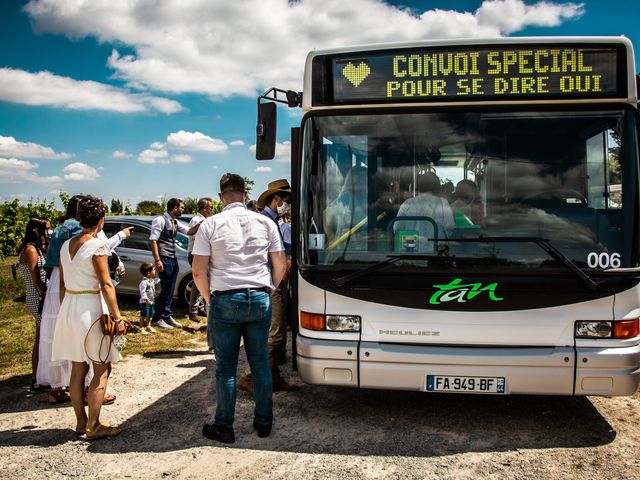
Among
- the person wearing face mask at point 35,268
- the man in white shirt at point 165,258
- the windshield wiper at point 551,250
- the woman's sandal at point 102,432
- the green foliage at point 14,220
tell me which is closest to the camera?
the windshield wiper at point 551,250

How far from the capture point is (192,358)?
24.4ft

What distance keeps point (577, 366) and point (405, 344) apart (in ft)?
4.14

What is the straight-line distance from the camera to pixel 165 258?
916cm

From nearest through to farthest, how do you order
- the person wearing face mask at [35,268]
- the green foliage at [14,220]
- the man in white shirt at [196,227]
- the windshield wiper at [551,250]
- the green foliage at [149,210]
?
the windshield wiper at [551,250] → the person wearing face mask at [35,268] → the man in white shirt at [196,227] → the green foliage at [14,220] → the green foliage at [149,210]

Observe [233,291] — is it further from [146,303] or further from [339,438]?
[146,303]

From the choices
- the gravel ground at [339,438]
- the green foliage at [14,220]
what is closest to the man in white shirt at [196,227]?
the gravel ground at [339,438]

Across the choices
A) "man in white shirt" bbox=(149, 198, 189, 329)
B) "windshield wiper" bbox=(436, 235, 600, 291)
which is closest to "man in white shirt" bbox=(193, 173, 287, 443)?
"windshield wiper" bbox=(436, 235, 600, 291)

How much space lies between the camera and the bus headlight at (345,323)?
4.64 meters

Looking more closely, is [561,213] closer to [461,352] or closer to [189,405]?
[461,352]

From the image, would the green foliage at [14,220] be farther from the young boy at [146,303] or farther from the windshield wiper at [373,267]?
the windshield wiper at [373,267]

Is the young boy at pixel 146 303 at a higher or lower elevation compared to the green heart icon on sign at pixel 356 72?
lower

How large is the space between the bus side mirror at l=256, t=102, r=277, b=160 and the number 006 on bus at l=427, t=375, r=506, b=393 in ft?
7.66

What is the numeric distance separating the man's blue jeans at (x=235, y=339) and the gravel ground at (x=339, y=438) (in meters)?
0.36

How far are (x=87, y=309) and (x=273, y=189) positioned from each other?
247cm
